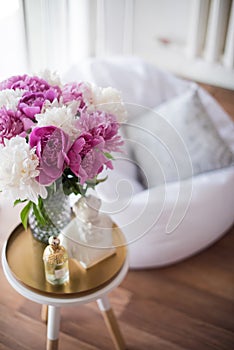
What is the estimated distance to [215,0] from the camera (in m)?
2.27

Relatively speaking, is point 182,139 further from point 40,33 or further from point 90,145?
point 90,145

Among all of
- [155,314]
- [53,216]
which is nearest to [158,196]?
[53,216]

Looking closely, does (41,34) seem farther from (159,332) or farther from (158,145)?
(159,332)

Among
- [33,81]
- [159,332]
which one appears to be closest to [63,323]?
[159,332]

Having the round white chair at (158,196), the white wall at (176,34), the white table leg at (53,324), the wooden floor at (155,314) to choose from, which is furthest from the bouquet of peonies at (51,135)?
the white wall at (176,34)

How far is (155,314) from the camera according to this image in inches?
59.2

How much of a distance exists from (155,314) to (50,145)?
835mm

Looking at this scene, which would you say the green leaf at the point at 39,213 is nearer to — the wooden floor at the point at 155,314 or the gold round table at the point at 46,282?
the gold round table at the point at 46,282

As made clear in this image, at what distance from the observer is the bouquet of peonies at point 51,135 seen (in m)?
0.88

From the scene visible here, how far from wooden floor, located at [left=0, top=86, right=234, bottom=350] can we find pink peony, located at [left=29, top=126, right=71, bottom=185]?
725 mm

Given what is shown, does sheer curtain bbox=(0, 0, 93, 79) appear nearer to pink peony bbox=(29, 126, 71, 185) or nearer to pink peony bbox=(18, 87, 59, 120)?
pink peony bbox=(18, 87, 59, 120)

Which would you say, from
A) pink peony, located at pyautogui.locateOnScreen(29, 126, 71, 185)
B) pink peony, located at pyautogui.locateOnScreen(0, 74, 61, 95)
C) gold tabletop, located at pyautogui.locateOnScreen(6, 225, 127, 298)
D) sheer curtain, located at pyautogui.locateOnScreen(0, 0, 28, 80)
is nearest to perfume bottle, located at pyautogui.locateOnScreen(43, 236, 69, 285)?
gold tabletop, located at pyautogui.locateOnScreen(6, 225, 127, 298)

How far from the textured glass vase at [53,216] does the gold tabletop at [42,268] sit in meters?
0.04

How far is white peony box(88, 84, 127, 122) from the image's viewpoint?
1.04m
